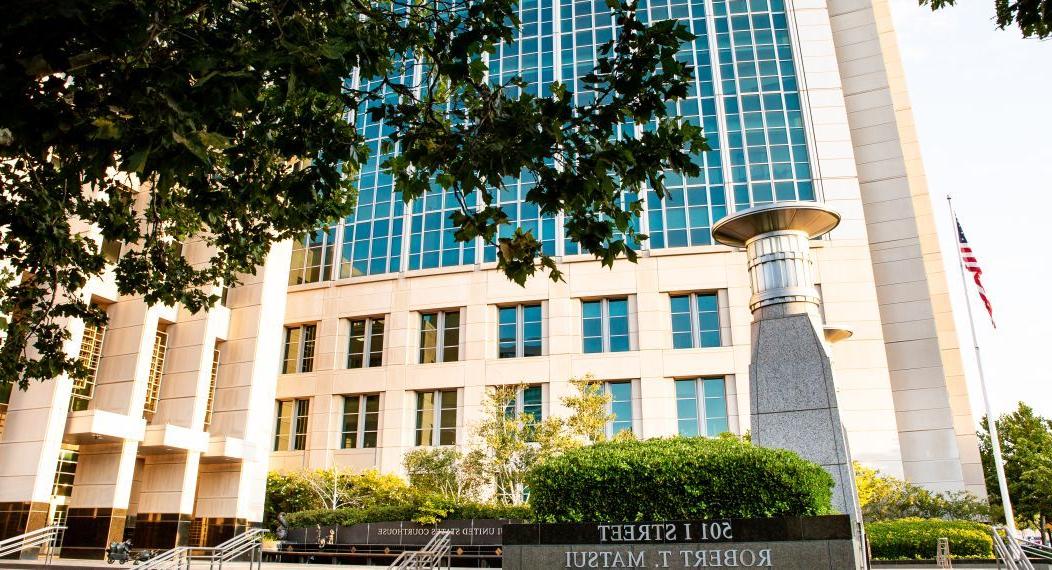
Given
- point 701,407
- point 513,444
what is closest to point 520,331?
point 513,444

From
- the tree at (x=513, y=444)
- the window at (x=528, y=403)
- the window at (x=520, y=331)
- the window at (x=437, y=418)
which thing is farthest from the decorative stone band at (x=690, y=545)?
the window at (x=437, y=418)

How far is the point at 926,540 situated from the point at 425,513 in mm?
16639

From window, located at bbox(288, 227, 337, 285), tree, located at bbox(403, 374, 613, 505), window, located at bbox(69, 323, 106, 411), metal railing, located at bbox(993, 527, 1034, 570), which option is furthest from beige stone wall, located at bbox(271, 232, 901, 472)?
metal railing, located at bbox(993, 527, 1034, 570)

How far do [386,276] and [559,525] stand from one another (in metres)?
33.0

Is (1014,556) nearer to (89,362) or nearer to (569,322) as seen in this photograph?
(569,322)

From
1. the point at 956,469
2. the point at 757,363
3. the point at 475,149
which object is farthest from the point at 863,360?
the point at 475,149

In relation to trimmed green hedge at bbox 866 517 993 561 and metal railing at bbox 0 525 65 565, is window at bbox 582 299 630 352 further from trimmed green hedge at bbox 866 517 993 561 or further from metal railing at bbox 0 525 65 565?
metal railing at bbox 0 525 65 565

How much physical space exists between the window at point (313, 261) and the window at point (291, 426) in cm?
759

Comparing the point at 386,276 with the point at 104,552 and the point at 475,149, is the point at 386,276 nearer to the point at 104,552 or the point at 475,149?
the point at 104,552

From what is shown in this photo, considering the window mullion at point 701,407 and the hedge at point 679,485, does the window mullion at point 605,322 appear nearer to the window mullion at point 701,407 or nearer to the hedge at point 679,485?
the window mullion at point 701,407

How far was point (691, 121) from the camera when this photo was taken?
40031mm

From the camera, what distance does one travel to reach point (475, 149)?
687cm

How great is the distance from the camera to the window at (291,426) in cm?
4177

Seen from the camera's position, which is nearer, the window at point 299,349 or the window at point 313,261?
the window at point 299,349
